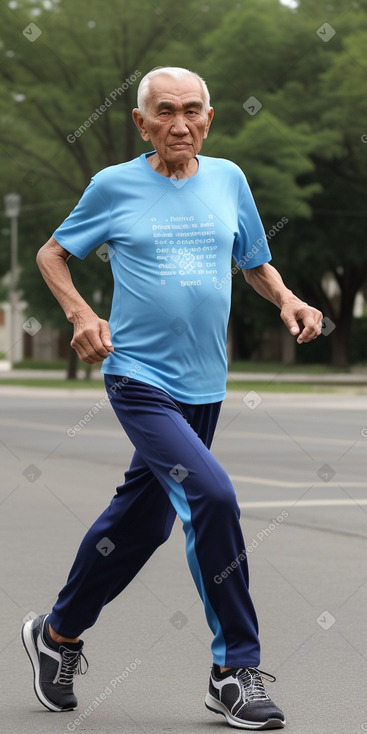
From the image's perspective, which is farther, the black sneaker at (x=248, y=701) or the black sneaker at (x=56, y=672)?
the black sneaker at (x=56, y=672)

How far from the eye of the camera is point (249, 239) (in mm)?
4441

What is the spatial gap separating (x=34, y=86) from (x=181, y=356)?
96.9ft

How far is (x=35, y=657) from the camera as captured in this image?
4402mm

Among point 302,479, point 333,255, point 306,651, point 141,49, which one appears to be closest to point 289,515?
point 302,479

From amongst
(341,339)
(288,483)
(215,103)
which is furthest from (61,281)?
(341,339)

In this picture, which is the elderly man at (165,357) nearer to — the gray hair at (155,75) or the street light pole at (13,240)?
the gray hair at (155,75)

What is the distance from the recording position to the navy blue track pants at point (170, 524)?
4020 mm

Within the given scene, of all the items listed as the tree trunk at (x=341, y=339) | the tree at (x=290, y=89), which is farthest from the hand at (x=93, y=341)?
the tree trunk at (x=341, y=339)

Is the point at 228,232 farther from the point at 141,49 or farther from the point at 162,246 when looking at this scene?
the point at 141,49

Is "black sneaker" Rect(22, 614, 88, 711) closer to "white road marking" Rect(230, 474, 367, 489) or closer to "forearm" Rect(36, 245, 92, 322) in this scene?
"forearm" Rect(36, 245, 92, 322)

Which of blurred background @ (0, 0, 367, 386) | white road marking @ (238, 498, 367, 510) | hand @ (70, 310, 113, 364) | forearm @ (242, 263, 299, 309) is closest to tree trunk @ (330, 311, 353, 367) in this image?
blurred background @ (0, 0, 367, 386)

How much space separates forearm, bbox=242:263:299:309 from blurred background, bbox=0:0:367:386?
23143 millimetres

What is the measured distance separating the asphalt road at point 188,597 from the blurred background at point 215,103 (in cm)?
1662

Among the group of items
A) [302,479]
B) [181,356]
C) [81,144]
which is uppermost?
[81,144]
